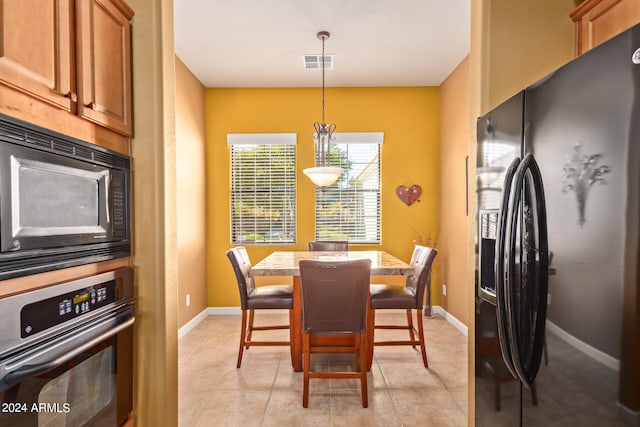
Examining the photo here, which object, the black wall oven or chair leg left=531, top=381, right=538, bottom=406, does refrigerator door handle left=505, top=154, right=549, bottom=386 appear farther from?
the black wall oven

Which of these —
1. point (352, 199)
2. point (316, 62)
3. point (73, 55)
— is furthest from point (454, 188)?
point (73, 55)

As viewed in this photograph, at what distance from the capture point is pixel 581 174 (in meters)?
0.92

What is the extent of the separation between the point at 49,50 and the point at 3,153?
42cm

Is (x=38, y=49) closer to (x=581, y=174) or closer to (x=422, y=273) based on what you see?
(x=581, y=174)

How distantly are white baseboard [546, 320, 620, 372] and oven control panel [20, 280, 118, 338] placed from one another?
4.83 feet

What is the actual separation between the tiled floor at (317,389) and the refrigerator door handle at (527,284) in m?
1.25

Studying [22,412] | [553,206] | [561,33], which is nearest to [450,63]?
[561,33]

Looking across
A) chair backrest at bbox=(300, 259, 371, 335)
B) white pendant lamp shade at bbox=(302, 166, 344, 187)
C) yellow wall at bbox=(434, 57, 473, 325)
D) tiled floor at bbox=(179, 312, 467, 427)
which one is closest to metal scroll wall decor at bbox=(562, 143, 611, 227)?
chair backrest at bbox=(300, 259, 371, 335)

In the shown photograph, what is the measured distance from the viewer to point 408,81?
425 cm

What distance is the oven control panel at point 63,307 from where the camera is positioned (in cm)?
95

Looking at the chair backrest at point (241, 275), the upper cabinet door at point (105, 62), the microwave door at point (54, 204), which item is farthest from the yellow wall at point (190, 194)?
the microwave door at point (54, 204)

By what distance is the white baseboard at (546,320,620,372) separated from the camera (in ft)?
2.75

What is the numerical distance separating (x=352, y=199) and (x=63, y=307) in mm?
3659

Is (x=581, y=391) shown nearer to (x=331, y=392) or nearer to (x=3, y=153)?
(x=3, y=153)
